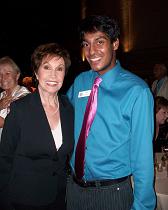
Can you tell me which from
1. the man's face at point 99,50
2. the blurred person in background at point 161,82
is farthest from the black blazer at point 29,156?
the blurred person in background at point 161,82

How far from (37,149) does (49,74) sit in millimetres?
512

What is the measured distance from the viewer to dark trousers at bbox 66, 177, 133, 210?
175 cm

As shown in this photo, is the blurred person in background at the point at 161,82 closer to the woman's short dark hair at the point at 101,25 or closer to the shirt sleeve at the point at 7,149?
the woman's short dark hair at the point at 101,25

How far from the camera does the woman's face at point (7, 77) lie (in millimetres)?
2939

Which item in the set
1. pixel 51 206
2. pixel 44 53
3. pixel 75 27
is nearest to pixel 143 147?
pixel 51 206

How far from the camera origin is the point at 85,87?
200 cm

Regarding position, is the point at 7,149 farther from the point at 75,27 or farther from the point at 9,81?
the point at 75,27

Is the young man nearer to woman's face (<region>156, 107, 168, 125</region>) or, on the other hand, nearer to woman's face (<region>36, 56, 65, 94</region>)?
woman's face (<region>36, 56, 65, 94</region>)

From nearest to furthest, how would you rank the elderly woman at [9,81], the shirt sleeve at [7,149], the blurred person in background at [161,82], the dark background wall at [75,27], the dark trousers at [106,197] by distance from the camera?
1. the dark trousers at [106,197]
2. the shirt sleeve at [7,149]
3. the elderly woman at [9,81]
4. the blurred person in background at [161,82]
5. the dark background wall at [75,27]

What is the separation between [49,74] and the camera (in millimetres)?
1979

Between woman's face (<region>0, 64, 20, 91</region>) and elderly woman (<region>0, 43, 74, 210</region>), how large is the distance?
3.35 feet

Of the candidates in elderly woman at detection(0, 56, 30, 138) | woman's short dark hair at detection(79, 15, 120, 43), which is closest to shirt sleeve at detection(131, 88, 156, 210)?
woman's short dark hair at detection(79, 15, 120, 43)

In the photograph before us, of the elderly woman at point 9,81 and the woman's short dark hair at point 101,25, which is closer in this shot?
the woman's short dark hair at point 101,25

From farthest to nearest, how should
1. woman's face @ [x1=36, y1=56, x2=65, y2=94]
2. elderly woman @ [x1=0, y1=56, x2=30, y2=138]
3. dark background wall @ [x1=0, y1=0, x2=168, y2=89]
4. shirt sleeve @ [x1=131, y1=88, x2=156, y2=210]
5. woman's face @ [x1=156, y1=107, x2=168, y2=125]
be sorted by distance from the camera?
dark background wall @ [x1=0, y1=0, x2=168, y2=89] < woman's face @ [x1=156, y1=107, x2=168, y2=125] < elderly woman @ [x1=0, y1=56, x2=30, y2=138] < woman's face @ [x1=36, y1=56, x2=65, y2=94] < shirt sleeve @ [x1=131, y1=88, x2=156, y2=210]
